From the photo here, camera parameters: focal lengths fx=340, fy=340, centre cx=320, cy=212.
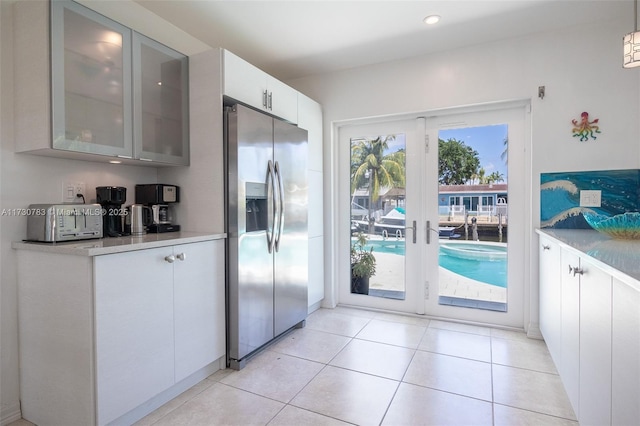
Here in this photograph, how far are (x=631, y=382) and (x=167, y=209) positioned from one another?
2.63 meters

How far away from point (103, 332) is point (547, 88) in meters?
3.55

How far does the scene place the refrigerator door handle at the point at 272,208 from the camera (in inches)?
105

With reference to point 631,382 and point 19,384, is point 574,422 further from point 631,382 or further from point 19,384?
point 19,384

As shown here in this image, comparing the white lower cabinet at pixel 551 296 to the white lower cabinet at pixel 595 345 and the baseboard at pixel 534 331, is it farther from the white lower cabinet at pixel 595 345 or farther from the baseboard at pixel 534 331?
the white lower cabinet at pixel 595 345

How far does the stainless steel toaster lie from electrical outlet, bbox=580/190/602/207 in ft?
11.5

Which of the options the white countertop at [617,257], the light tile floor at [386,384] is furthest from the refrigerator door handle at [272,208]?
the white countertop at [617,257]

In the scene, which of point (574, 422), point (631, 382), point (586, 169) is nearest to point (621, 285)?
point (631, 382)

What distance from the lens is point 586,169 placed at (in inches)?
107

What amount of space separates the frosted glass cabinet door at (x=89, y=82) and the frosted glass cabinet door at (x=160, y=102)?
65 millimetres

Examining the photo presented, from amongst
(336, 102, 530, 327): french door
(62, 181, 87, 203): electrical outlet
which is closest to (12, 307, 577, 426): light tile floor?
(336, 102, 530, 327): french door

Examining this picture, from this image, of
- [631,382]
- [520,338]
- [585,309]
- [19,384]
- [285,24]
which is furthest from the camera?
[520,338]

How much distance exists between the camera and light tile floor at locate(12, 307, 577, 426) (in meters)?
1.85

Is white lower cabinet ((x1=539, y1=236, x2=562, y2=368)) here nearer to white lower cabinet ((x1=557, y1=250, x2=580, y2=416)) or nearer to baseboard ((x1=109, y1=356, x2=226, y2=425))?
white lower cabinet ((x1=557, y1=250, x2=580, y2=416))

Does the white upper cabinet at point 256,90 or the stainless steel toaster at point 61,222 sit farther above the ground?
the white upper cabinet at point 256,90
